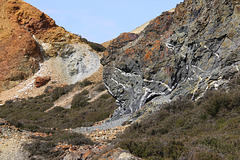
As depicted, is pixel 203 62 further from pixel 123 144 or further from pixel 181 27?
pixel 123 144

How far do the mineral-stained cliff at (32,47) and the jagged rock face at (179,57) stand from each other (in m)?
19.9

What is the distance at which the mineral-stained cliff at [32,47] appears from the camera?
35688mm

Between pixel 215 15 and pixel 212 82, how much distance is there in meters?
3.48

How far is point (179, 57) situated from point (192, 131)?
581 cm

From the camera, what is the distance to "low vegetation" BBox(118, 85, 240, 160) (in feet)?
16.6

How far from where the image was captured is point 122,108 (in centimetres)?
1516

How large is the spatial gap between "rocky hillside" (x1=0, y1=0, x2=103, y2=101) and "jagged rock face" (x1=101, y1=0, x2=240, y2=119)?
63.9ft

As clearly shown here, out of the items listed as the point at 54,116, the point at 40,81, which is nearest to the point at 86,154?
the point at 54,116

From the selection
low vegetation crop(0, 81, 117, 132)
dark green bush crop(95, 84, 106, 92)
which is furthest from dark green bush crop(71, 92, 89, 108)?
dark green bush crop(95, 84, 106, 92)

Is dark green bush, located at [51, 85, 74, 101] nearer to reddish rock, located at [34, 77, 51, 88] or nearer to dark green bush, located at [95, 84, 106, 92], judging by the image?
reddish rock, located at [34, 77, 51, 88]

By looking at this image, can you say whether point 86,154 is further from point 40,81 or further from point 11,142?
point 40,81

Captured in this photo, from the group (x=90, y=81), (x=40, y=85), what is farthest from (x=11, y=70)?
(x=90, y=81)

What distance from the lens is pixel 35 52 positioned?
3741cm

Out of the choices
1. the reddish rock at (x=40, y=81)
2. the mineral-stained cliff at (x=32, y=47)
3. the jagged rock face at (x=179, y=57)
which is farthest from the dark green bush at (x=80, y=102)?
the reddish rock at (x=40, y=81)
